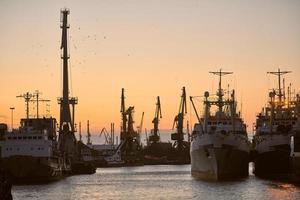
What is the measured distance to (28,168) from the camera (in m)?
116

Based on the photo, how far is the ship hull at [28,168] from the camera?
11475 centimetres

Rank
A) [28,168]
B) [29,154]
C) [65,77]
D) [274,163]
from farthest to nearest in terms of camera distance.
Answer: [65,77]
[29,154]
[28,168]
[274,163]

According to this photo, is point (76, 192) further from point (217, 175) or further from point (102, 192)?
point (217, 175)

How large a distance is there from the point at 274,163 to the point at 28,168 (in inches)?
1295

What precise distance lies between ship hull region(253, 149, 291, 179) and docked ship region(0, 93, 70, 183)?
29503 millimetres

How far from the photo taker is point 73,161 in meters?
161

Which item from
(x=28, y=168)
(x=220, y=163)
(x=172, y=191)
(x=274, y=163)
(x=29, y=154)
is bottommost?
(x=172, y=191)

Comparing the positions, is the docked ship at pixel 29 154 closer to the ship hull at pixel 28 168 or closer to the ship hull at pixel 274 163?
the ship hull at pixel 28 168

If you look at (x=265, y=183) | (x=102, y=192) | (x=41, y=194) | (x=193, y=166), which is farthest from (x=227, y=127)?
(x=41, y=194)

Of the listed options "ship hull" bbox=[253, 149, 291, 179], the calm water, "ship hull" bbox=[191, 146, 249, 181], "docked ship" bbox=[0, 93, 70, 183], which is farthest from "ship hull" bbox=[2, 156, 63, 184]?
"ship hull" bbox=[253, 149, 291, 179]

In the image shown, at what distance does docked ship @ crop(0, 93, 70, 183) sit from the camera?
A: 4547 inches

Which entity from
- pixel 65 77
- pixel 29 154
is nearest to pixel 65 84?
pixel 65 77

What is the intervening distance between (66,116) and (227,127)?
125 feet

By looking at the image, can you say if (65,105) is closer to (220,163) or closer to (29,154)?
(29,154)
